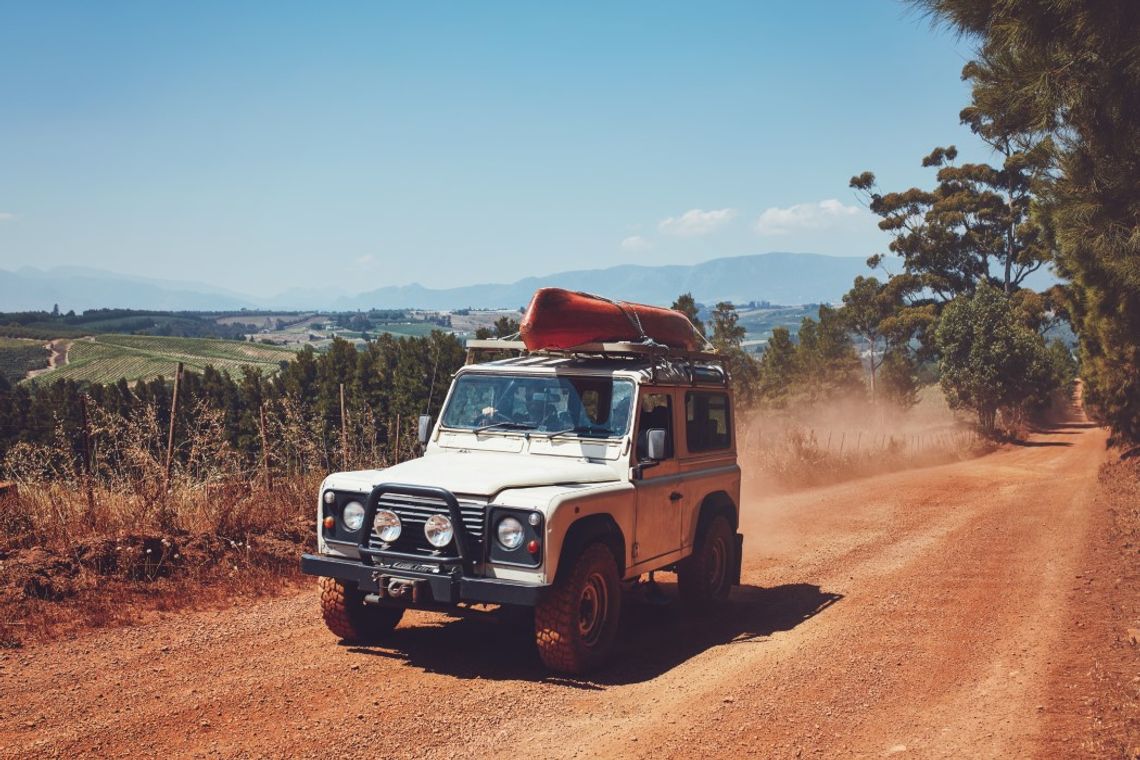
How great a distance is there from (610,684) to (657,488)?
187cm

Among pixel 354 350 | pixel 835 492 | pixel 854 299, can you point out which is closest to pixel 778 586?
pixel 835 492

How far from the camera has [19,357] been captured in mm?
132625

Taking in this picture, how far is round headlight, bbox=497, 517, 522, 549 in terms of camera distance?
673 cm

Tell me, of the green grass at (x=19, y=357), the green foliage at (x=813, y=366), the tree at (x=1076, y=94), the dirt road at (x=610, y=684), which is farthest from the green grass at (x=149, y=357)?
the dirt road at (x=610, y=684)

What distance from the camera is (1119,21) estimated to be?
8.70 m

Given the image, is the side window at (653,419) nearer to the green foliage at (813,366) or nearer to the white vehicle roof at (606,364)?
the white vehicle roof at (606,364)

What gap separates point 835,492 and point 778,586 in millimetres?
10445

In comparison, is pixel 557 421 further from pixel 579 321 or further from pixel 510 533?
pixel 510 533

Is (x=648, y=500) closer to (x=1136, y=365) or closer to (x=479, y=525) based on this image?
(x=479, y=525)

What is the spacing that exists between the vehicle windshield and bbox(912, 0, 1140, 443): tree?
5.16 metres

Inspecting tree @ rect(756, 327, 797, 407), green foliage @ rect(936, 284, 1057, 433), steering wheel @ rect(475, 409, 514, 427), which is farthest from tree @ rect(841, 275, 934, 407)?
steering wheel @ rect(475, 409, 514, 427)

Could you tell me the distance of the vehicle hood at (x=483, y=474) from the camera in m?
7.02

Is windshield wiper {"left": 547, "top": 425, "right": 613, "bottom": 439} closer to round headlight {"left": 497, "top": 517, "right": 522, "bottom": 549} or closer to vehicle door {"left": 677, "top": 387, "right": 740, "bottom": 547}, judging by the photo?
vehicle door {"left": 677, "top": 387, "right": 740, "bottom": 547}

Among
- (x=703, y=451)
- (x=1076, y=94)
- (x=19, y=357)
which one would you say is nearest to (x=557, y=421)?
(x=703, y=451)
